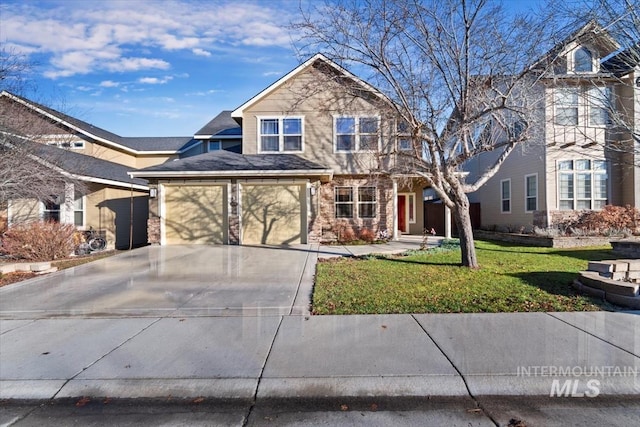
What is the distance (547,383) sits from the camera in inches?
138

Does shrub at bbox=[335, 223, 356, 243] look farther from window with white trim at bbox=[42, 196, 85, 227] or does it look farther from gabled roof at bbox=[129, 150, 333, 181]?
window with white trim at bbox=[42, 196, 85, 227]

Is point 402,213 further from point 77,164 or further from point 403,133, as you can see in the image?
point 77,164

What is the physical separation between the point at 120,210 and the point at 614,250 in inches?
787

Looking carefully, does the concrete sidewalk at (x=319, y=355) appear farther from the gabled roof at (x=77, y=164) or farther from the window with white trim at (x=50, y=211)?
the window with white trim at (x=50, y=211)

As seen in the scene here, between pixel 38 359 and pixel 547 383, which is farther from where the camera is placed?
pixel 38 359

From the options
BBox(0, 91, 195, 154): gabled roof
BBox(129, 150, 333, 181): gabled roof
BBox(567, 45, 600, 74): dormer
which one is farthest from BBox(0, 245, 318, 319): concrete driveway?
BBox(567, 45, 600, 74): dormer

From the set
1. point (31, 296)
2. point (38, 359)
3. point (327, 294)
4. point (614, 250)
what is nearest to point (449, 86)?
point (327, 294)

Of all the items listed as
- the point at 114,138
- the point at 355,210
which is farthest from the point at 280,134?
the point at 114,138

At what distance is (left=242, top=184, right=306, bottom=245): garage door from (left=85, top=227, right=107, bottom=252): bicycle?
21.4ft

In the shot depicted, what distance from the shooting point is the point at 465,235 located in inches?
344

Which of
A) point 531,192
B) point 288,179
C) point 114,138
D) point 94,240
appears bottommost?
point 94,240

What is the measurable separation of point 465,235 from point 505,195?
12.0 meters

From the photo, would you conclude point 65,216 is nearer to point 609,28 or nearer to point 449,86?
point 449,86

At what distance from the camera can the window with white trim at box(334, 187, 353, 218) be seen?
16.0 m
